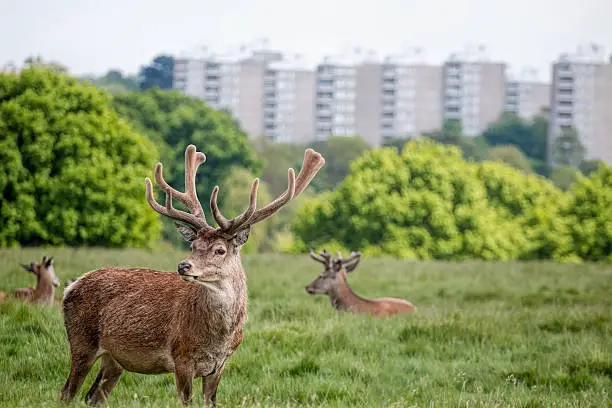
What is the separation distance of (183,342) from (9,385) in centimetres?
171

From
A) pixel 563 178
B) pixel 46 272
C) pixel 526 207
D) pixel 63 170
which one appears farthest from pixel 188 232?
pixel 563 178

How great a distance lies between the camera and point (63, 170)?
34.0 m

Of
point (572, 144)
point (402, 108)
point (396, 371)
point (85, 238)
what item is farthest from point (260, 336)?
point (402, 108)

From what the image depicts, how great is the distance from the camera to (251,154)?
5853 centimetres

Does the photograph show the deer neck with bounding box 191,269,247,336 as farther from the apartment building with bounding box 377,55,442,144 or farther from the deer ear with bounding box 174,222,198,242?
the apartment building with bounding box 377,55,442,144

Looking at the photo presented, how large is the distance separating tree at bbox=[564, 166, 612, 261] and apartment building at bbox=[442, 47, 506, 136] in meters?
89.3

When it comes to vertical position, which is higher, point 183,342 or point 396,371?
point 183,342

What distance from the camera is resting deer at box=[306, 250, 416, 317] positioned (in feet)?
41.4

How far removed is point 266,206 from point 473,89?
136633 mm

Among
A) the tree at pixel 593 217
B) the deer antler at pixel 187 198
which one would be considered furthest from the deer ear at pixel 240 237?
the tree at pixel 593 217

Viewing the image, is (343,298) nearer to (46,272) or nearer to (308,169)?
(46,272)

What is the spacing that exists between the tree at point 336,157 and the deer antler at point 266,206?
70726mm

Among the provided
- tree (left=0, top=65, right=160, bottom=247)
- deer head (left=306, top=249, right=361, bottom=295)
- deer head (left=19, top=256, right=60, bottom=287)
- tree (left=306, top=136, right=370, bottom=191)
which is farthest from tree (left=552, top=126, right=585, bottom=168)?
deer head (left=19, top=256, right=60, bottom=287)

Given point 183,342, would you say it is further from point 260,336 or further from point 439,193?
point 439,193
